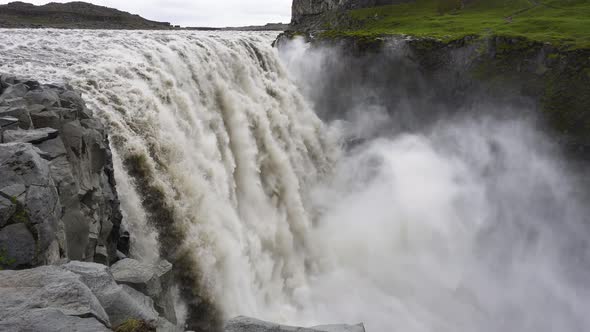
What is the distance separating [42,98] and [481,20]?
43.3m

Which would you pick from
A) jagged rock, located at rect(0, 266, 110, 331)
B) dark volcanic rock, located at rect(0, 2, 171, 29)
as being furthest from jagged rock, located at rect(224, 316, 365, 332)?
dark volcanic rock, located at rect(0, 2, 171, 29)

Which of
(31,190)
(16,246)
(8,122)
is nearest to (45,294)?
(16,246)

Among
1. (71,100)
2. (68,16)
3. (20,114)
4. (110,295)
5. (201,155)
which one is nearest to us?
(110,295)

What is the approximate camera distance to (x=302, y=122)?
31828 millimetres

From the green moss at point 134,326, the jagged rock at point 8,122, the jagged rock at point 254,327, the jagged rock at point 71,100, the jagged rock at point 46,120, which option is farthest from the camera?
the jagged rock at point 71,100

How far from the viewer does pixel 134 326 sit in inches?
274

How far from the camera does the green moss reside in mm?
6859

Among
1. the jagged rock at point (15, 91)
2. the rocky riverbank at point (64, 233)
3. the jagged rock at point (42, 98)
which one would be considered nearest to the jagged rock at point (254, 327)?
the rocky riverbank at point (64, 233)

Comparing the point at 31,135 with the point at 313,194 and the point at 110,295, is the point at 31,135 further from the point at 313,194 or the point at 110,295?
the point at 313,194

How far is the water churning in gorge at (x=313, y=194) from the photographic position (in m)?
16.1

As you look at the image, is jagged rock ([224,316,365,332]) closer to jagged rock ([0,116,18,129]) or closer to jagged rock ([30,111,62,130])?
jagged rock ([0,116,18,129])

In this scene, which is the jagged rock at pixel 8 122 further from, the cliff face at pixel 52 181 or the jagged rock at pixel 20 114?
the jagged rock at pixel 20 114

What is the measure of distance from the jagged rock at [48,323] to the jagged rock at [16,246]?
2129 millimetres

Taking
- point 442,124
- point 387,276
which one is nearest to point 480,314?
point 387,276
